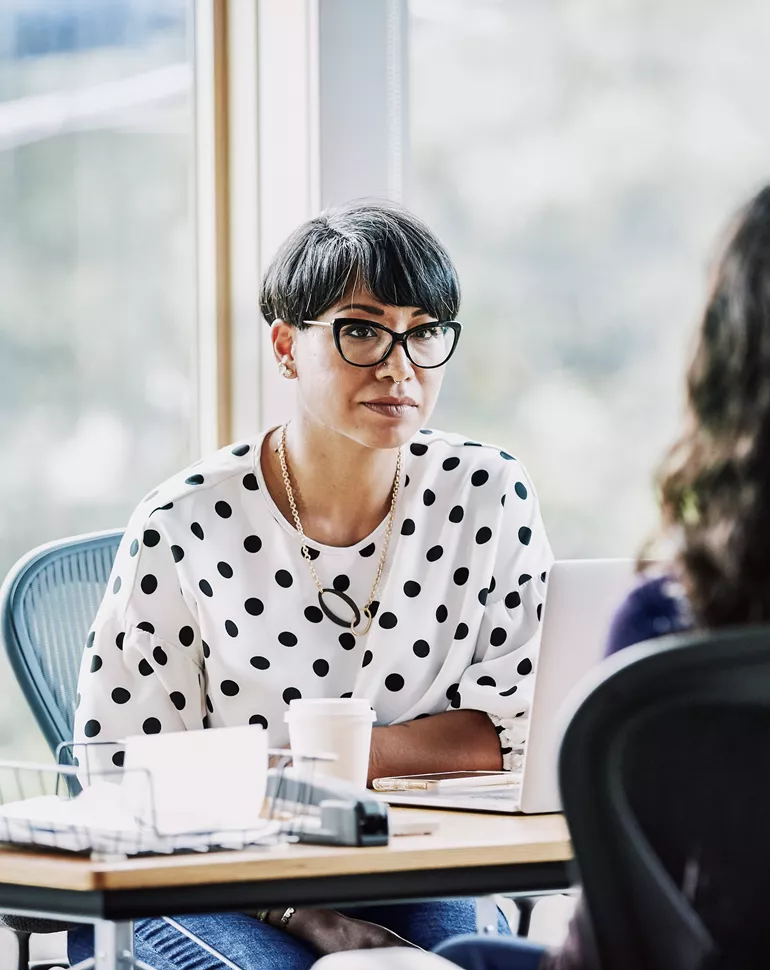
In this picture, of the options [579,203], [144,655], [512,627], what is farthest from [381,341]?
[579,203]

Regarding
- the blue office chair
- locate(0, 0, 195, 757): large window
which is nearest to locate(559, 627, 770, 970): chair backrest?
the blue office chair

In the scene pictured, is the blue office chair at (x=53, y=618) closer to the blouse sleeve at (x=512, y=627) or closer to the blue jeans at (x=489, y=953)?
the blouse sleeve at (x=512, y=627)

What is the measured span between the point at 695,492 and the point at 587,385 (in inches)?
79.2

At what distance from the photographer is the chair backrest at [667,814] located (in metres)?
0.72

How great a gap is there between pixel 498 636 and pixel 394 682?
0.16m

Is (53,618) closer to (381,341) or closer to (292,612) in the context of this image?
(292,612)

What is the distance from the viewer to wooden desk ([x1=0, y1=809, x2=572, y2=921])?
1099mm

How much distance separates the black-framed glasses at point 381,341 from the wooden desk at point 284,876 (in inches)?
33.7

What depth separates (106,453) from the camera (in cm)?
285

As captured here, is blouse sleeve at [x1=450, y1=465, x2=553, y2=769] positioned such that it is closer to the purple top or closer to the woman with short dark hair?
the woman with short dark hair

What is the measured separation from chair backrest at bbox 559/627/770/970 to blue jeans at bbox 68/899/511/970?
815 mm

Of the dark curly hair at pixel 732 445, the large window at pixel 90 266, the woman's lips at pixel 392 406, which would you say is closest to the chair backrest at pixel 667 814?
the dark curly hair at pixel 732 445

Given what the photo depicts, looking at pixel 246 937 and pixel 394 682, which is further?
pixel 394 682

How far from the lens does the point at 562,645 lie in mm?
1336
